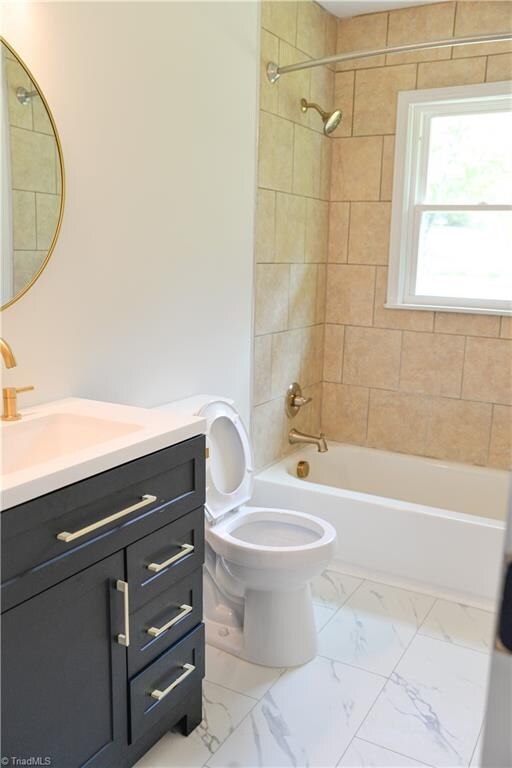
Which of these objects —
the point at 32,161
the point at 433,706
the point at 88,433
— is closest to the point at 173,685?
the point at 88,433

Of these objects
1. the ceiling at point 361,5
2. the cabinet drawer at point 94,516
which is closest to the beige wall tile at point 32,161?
the cabinet drawer at point 94,516

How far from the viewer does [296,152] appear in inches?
124

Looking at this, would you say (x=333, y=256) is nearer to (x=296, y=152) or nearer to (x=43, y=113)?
(x=296, y=152)

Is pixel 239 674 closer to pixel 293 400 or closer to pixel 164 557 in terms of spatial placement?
pixel 164 557

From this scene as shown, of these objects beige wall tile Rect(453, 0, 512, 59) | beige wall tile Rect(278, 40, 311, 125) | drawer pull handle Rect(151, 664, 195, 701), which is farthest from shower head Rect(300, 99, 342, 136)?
drawer pull handle Rect(151, 664, 195, 701)

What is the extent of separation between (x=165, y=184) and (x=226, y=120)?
1.58 feet

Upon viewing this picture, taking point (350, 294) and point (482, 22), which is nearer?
point (482, 22)

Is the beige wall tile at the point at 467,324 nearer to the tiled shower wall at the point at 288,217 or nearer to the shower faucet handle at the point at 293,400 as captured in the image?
the tiled shower wall at the point at 288,217

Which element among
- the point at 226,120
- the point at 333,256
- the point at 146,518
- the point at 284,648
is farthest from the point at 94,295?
the point at 333,256

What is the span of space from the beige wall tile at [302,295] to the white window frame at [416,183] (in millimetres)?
388

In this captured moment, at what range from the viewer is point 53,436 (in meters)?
1.82

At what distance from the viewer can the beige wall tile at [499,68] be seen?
119 inches

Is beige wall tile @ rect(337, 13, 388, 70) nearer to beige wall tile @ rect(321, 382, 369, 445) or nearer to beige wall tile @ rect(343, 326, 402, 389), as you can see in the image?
beige wall tile @ rect(343, 326, 402, 389)

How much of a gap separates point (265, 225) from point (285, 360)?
0.67 metres
